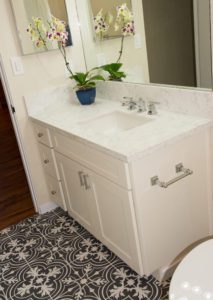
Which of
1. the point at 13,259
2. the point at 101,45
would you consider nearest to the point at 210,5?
the point at 101,45

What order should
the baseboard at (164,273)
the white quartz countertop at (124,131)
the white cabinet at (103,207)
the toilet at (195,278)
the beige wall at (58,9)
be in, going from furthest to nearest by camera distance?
the beige wall at (58,9)
the baseboard at (164,273)
the white cabinet at (103,207)
the white quartz countertop at (124,131)
the toilet at (195,278)

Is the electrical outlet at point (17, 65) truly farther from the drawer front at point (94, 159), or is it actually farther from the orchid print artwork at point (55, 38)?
the drawer front at point (94, 159)

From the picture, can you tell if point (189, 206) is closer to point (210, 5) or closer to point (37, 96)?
point (210, 5)

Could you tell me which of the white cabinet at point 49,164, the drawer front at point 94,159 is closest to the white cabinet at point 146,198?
the drawer front at point 94,159

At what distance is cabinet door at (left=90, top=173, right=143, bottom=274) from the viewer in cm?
148

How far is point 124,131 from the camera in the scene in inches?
64.9

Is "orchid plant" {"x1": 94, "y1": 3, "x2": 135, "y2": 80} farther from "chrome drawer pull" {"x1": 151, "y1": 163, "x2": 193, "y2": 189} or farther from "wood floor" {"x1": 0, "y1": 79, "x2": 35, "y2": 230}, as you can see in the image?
"wood floor" {"x1": 0, "y1": 79, "x2": 35, "y2": 230}

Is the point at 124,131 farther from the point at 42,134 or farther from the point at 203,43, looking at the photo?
the point at 42,134

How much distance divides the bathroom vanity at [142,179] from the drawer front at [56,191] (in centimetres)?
30

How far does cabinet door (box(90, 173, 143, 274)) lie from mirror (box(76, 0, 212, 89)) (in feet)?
2.24

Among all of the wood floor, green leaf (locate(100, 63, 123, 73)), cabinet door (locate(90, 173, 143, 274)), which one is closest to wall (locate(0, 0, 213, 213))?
green leaf (locate(100, 63, 123, 73))

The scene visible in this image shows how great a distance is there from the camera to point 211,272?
1053 millimetres

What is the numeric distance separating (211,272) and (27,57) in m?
1.78

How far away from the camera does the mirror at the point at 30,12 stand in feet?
6.72
